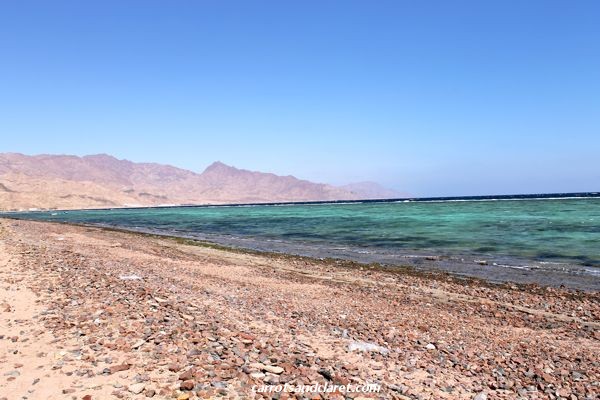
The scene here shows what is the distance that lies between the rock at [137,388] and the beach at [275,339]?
0.03m

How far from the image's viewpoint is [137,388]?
5.54 m

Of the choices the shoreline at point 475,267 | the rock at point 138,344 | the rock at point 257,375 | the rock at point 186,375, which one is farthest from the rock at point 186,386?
the shoreline at point 475,267

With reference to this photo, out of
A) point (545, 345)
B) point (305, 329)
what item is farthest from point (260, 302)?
point (545, 345)

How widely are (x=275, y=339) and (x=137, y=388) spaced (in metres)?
2.99

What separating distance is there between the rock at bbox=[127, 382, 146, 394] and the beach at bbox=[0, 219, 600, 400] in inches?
1.2

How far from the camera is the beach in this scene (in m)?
5.94

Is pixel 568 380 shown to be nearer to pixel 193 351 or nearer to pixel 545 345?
pixel 545 345

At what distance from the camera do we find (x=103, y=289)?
10.8m

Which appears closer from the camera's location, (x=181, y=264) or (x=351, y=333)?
(x=351, y=333)

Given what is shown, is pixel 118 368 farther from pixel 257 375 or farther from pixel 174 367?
pixel 257 375

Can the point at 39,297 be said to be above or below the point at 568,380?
above

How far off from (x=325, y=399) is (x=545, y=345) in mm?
6386

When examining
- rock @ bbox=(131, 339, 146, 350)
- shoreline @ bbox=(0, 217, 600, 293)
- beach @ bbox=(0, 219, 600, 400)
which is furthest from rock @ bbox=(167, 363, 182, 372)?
shoreline @ bbox=(0, 217, 600, 293)

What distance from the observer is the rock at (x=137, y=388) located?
5.48m
